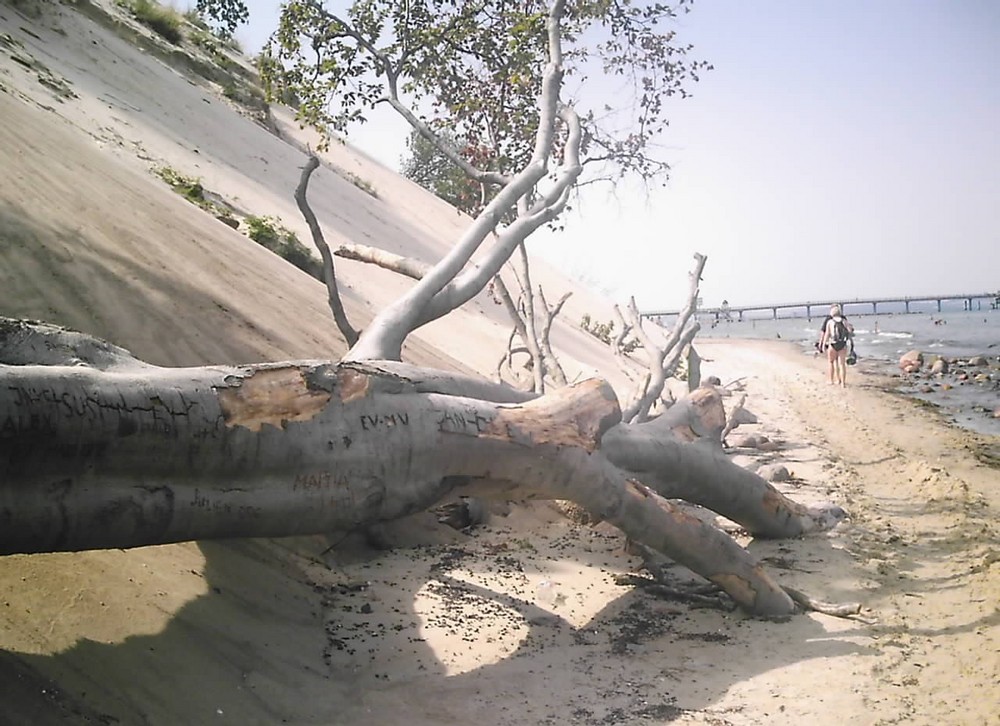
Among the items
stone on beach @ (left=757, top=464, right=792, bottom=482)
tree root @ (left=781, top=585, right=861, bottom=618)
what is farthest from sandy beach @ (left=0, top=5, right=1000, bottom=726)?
stone on beach @ (left=757, top=464, right=792, bottom=482)

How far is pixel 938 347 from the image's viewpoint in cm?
2977

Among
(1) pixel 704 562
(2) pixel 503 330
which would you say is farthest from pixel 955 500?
(2) pixel 503 330

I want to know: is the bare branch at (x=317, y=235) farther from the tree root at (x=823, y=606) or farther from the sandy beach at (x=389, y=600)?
the tree root at (x=823, y=606)

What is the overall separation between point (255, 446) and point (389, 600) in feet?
5.77

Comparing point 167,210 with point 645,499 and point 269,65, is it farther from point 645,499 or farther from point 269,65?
point 645,499

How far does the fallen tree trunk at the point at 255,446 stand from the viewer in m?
2.28

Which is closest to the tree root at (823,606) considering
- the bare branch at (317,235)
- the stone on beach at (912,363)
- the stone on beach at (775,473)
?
the bare branch at (317,235)

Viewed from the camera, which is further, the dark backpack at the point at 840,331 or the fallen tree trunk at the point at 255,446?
the dark backpack at the point at 840,331

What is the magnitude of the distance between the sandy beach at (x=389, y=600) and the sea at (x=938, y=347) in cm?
444

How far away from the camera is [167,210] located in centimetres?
723

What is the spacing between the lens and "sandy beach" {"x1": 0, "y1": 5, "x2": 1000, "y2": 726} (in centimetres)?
282

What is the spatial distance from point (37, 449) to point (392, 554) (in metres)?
2.83

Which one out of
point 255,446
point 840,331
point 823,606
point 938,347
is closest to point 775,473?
point 823,606

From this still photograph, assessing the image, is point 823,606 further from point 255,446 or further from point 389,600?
point 255,446
